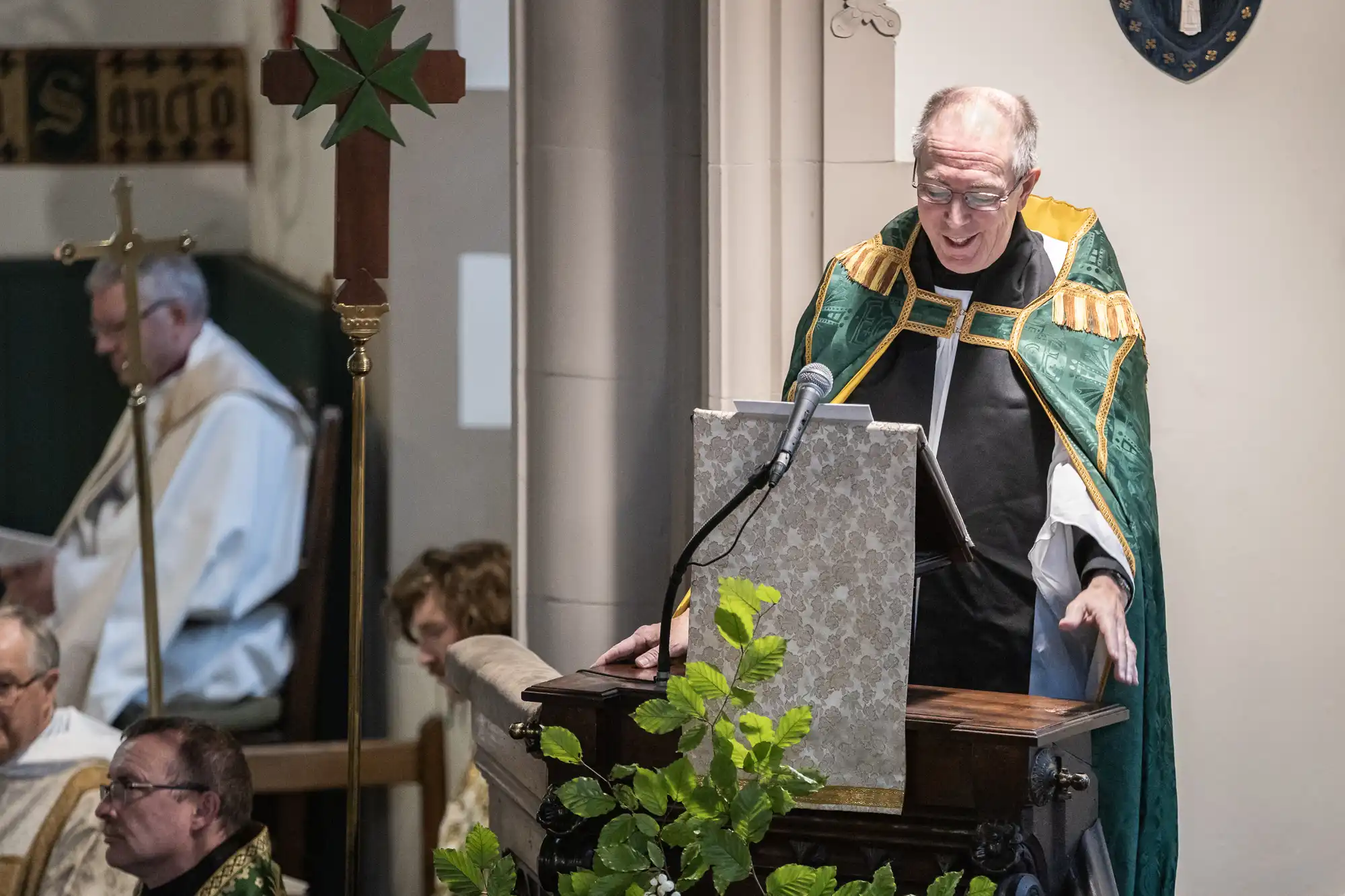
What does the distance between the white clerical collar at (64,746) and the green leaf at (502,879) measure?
295 centimetres

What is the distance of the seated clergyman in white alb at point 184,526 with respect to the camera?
5.27 metres

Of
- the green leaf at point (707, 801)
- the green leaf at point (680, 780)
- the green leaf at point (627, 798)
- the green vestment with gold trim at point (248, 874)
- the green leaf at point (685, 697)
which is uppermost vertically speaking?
the green leaf at point (685, 697)

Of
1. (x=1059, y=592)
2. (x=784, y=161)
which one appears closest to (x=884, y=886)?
(x=1059, y=592)

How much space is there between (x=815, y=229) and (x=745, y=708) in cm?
210

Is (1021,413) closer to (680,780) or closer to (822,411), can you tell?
(822,411)

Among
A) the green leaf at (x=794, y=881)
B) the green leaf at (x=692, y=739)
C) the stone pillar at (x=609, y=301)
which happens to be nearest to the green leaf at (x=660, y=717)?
the green leaf at (x=692, y=739)

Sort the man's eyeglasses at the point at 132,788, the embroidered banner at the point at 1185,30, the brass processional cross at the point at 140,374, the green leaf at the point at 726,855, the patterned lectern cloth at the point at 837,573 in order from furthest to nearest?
the brass processional cross at the point at 140,374
the embroidered banner at the point at 1185,30
the man's eyeglasses at the point at 132,788
the patterned lectern cloth at the point at 837,573
the green leaf at the point at 726,855

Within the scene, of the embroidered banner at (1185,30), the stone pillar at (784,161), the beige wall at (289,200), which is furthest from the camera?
the beige wall at (289,200)

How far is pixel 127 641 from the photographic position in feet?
17.3

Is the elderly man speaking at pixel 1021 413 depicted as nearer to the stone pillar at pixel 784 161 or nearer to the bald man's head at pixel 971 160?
the bald man's head at pixel 971 160

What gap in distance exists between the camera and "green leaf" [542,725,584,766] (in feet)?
8.15

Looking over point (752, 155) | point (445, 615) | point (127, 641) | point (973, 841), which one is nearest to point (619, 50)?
point (752, 155)

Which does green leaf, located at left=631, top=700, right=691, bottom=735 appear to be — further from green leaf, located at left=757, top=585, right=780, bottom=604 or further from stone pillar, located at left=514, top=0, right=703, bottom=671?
stone pillar, located at left=514, top=0, right=703, bottom=671

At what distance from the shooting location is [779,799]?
7.95 feet
